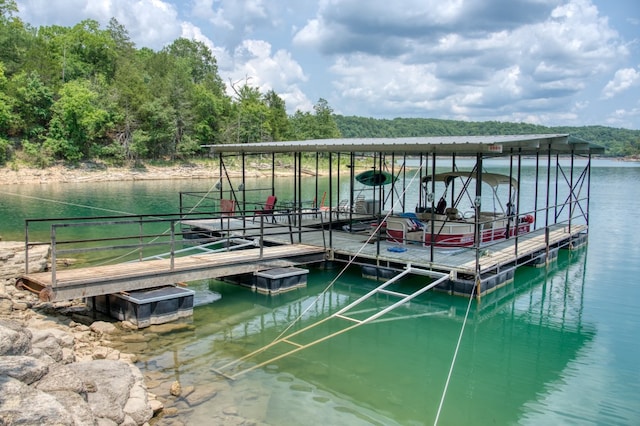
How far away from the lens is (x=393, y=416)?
7.31 meters

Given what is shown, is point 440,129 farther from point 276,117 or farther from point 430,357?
point 430,357

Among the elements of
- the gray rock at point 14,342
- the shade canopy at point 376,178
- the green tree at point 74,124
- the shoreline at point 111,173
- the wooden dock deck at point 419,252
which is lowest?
the wooden dock deck at point 419,252

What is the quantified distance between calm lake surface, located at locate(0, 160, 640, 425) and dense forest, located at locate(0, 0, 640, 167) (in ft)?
95.7

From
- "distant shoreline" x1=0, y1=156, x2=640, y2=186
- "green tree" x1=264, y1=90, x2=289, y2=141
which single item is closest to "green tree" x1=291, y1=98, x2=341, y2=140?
"green tree" x1=264, y1=90, x2=289, y2=141

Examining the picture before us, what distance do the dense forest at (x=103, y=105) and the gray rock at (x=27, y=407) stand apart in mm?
39673

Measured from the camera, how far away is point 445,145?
465 inches

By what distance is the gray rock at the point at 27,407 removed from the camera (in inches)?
188

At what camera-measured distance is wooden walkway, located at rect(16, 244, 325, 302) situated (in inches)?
375

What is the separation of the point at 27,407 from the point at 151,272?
226 inches

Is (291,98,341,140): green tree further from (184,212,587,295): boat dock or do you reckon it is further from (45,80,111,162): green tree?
(184,212,587,295): boat dock

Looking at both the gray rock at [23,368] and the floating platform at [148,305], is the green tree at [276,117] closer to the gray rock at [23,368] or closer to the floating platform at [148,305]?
the floating platform at [148,305]

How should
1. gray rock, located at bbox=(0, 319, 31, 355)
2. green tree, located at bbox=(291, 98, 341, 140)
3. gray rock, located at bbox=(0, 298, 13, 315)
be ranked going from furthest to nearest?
green tree, located at bbox=(291, 98, 341, 140), gray rock, located at bbox=(0, 298, 13, 315), gray rock, located at bbox=(0, 319, 31, 355)

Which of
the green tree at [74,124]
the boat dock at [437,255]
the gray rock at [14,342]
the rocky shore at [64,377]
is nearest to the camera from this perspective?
the rocky shore at [64,377]

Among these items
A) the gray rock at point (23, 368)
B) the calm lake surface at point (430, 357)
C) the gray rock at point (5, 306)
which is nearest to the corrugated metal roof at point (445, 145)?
the calm lake surface at point (430, 357)
